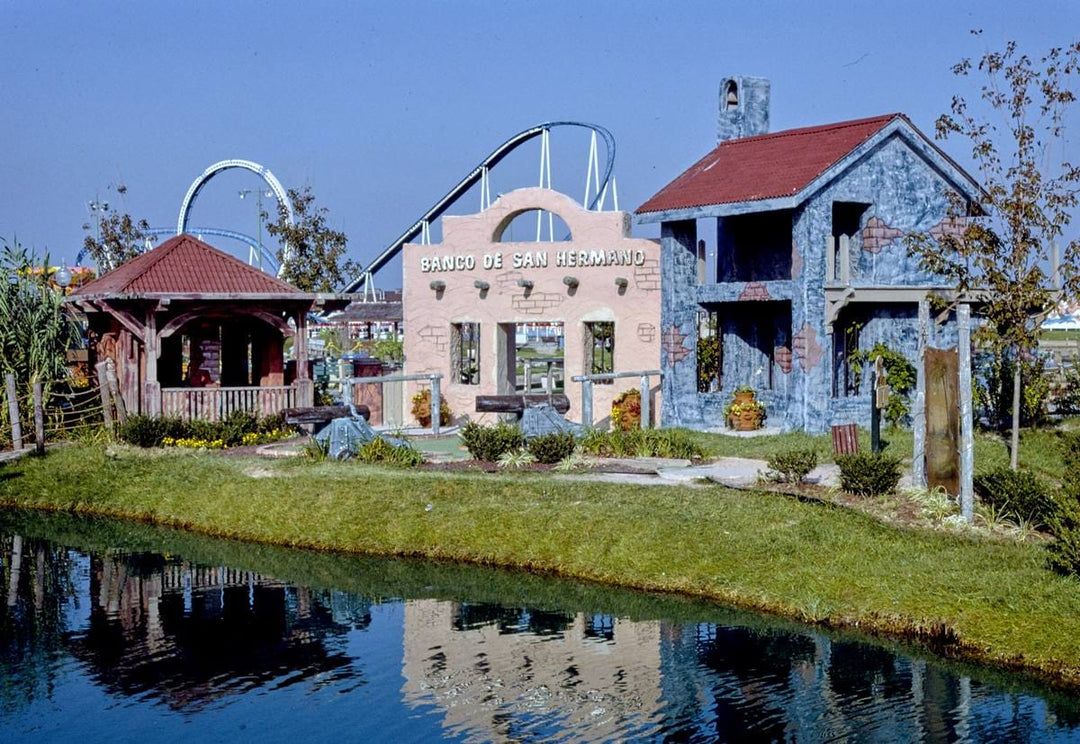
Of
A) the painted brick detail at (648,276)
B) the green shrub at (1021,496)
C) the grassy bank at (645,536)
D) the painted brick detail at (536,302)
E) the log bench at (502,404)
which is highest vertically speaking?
the painted brick detail at (648,276)

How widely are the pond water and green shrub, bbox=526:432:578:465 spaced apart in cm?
463

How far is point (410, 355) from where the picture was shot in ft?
107

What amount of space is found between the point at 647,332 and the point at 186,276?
1027cm

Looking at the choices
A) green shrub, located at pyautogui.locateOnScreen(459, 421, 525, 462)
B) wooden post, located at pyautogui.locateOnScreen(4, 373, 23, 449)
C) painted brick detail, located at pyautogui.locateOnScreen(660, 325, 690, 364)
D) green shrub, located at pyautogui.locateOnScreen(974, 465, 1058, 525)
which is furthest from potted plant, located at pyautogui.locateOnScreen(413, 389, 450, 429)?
green shrub, located at pyautogui.locateOnScreen(974, 465, 1058, 525)

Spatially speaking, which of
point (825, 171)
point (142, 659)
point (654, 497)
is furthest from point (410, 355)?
point (142, 659)

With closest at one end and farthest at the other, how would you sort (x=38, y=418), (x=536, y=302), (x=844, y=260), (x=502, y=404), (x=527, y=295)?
1. (x=502, y=404)
2. (x=844, y=260)
3. (x=38, y=418)
4. (x=536, y=302)
5. (x=527, y=295)

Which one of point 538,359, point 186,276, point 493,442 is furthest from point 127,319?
point 538,359

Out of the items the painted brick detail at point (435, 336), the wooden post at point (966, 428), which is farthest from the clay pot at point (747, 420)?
the wooden post at point (966, 428)

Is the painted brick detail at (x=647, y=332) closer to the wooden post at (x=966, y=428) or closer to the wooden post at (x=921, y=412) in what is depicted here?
the wooden post at (x=921, y=412)

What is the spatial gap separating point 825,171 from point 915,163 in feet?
8.08

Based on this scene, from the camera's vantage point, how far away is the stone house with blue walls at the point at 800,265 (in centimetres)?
2698

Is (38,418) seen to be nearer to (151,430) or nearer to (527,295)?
(151,430)

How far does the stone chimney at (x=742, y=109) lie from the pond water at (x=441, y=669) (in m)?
16.4

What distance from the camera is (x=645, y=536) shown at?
18.8 meters
